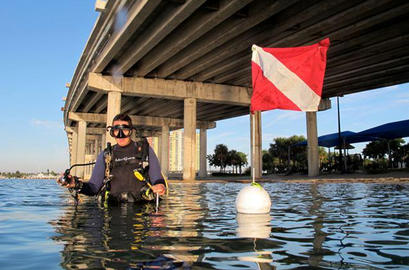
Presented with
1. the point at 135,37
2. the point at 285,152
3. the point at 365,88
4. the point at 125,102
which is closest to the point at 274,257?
the point at 135,37

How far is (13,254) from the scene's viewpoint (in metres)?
3.26

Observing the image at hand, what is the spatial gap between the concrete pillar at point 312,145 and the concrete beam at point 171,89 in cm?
754

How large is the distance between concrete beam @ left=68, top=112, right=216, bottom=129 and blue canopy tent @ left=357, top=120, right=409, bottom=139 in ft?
79.7

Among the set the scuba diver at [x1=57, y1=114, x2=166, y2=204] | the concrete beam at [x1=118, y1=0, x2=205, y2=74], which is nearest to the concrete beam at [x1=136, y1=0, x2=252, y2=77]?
the concrete beam at [x1=118, y1=0, x2=205, y2=74]

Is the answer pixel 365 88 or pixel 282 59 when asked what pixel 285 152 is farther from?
pixel 282 59

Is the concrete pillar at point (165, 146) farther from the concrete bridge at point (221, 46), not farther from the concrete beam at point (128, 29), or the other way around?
the concrete beam at point (128, 29)

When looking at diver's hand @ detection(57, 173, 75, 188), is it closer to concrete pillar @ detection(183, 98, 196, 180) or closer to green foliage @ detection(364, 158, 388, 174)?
concrete pillar @ detection(183, 98, 196, 180)

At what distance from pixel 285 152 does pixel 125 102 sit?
3929 centimetres

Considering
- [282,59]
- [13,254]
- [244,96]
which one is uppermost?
[244,96]

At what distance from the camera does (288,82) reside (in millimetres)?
7102

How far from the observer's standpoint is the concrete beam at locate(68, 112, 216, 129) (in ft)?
147

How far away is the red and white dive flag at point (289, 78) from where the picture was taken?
6973 mm

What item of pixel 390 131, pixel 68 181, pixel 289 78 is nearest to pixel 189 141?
pixel 390 131

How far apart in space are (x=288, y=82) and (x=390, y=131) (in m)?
24.2
